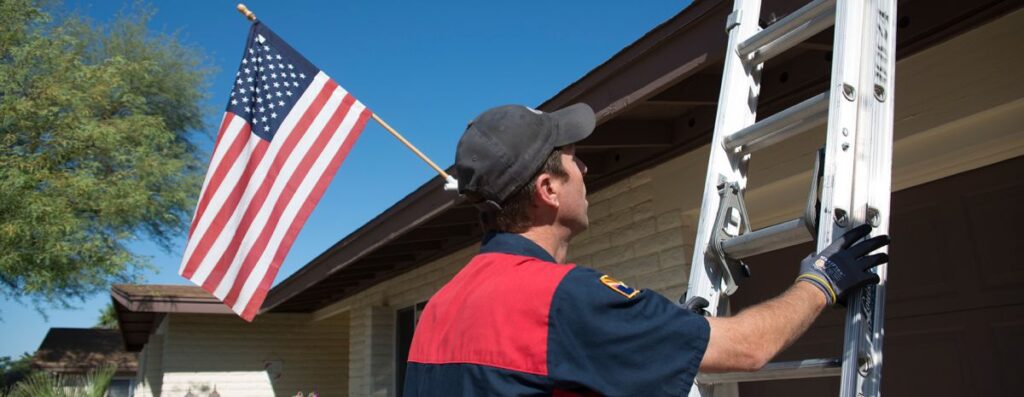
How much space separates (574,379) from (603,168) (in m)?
3.88

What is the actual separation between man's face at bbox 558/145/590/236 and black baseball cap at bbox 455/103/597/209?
0.06 metres

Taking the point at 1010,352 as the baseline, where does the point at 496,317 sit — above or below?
below

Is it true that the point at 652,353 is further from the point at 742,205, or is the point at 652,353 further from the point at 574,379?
the point at 742,205

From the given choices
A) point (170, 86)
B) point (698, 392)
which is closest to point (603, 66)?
point (698, 392)

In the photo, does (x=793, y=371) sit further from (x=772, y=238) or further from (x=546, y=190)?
(x=546, y=190)

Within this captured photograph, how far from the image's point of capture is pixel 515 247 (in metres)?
1.93

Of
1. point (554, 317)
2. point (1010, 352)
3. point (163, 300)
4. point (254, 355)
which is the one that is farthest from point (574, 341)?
point (254, 355)

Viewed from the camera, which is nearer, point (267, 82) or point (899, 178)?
point (899, 178)

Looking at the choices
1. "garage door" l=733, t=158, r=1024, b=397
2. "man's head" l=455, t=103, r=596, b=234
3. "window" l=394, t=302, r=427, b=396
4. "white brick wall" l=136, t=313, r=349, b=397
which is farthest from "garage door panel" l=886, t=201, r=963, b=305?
"white brick wall" l=136, t=313, r=349, b=397

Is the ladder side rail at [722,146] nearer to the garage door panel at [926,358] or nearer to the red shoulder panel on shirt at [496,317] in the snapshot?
the red shoulder panel on shirt at [496,317]

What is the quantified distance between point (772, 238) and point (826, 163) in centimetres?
22

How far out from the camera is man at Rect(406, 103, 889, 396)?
1592 mm

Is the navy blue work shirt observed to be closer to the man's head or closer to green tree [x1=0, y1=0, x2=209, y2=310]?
the man's head

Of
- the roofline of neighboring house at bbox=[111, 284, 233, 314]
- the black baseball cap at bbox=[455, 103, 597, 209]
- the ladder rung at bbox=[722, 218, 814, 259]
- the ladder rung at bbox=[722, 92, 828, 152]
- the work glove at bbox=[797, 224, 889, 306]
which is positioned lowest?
the work glove at bbox=[797, 224, 889, 306]
